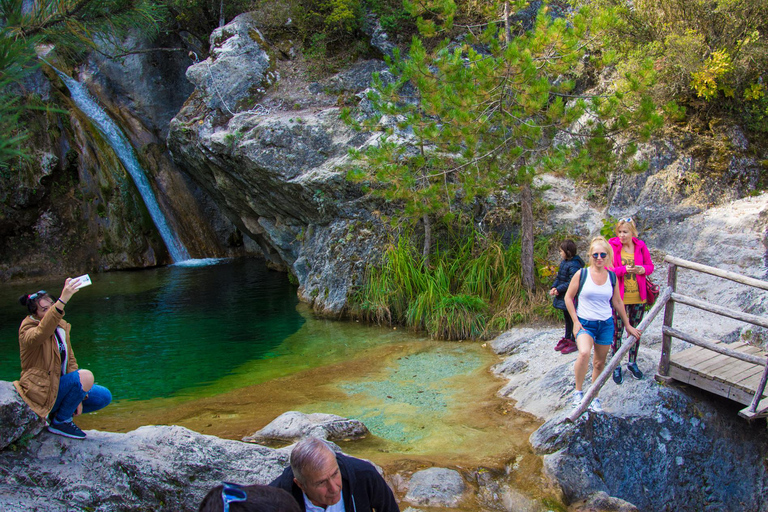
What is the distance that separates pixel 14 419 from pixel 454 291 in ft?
21.4

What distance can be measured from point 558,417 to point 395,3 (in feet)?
34.6

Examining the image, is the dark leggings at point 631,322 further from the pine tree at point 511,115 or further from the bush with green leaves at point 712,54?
the bush with green leaves at point 712,54

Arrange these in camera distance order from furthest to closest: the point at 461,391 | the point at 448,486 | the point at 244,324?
the point at 244,324, the point at 461,391, the point at 448,486

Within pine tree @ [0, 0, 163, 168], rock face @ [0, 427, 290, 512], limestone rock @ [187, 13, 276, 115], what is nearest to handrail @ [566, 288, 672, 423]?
rock face @ [0, 427, 290, 512]

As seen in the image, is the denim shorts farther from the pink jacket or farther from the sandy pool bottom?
the sandy pool bottom

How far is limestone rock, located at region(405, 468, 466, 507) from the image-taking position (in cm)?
387

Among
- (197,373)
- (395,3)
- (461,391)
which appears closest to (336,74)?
(395,3)

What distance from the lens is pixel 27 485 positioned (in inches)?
128

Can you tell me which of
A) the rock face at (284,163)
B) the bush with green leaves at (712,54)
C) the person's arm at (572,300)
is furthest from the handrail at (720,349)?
the rock face at (284,163)

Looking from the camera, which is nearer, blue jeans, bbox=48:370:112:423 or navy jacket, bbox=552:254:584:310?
blue jeans, bbox=48:370:112:423

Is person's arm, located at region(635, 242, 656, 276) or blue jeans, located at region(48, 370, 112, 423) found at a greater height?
person's arm, located at region(635, 242, 656, 276)

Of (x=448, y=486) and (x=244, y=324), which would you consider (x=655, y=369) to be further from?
(x=244, y=324)

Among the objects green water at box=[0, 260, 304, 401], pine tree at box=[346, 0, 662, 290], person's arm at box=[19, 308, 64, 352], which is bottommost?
green water at box=[0, 260, 304, 401]

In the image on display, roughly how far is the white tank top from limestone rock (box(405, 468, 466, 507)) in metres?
1.75
